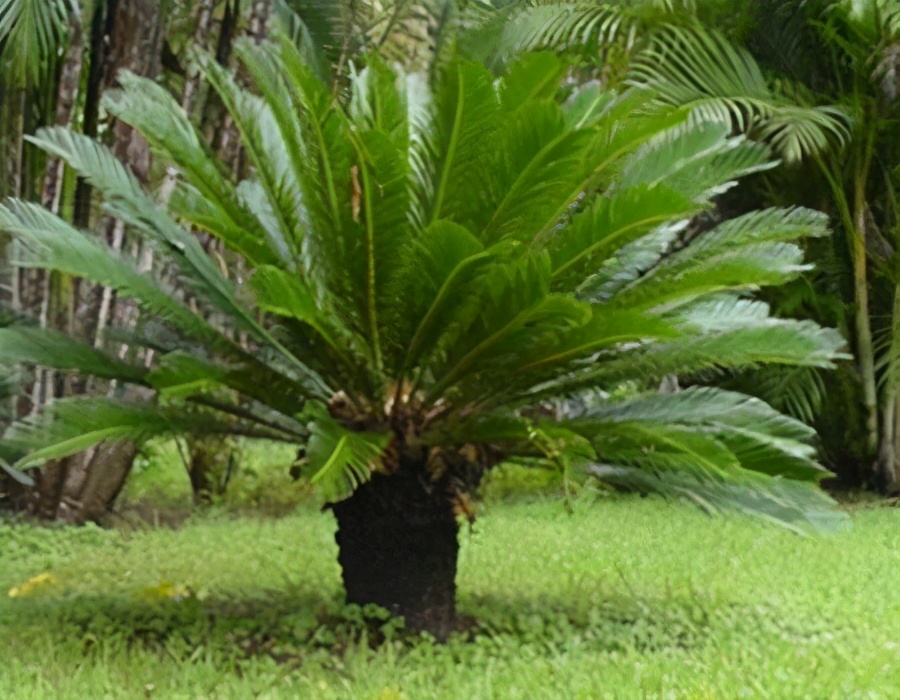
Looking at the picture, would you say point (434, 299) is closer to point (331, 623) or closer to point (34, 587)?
point (331, 623)

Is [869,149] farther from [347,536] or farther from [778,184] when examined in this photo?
[347,536]

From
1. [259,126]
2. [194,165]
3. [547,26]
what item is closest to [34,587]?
[194,165]

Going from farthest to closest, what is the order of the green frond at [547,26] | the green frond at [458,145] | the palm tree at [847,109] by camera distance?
1. the green frond at [547,26]
2. the palm tree at [847,109]
3. the green frond at [458,145]

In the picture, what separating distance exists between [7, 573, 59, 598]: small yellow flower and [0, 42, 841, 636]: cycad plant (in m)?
1.34

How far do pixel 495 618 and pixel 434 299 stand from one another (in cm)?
147

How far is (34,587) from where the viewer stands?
195 inches

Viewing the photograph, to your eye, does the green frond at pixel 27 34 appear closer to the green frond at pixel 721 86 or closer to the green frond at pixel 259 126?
the green frond at pixel 259 126

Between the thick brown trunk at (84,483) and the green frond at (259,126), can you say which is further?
the thick brown trunk at (84,483)

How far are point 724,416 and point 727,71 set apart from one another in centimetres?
480

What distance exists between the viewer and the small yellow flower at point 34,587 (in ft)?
16.0

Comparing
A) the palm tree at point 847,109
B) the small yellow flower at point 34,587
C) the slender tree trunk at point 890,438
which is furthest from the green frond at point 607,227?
the slender tree trunk at point 890,438

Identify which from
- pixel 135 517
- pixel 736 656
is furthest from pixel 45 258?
pixel 135 517

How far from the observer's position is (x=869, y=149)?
8273 mm

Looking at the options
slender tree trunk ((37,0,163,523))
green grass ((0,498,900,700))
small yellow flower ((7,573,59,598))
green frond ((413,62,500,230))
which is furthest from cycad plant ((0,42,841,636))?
slender tree trunk ((37,0,163,523))
